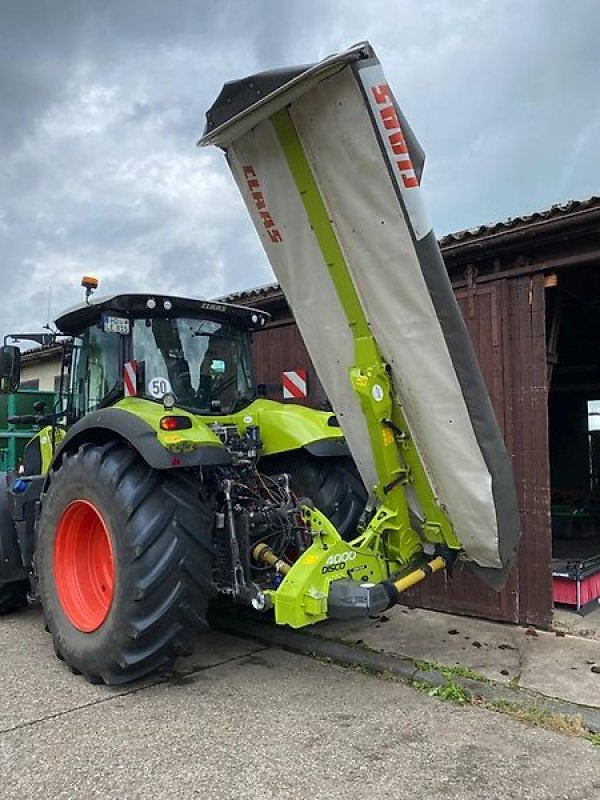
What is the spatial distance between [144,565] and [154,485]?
44 cm

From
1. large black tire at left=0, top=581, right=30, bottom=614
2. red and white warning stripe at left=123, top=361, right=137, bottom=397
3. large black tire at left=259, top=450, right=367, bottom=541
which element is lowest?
large black tire at left=0, top=581, right=30, bottom=614

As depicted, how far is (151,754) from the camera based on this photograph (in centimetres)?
299

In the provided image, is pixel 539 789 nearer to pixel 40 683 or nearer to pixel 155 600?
pixel 155 600

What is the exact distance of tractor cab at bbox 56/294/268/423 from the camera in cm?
447

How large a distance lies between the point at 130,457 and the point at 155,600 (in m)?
0.82

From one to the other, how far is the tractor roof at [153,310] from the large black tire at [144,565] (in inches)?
40.4

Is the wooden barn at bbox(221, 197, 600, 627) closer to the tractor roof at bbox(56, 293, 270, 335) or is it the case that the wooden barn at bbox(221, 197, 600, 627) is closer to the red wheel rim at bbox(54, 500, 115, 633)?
the tractor roof at bbox(56, 293, 270, 335)

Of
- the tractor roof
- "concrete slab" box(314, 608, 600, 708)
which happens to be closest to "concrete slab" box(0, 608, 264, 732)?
"concrete slab" box(314, 608, 600, 708)

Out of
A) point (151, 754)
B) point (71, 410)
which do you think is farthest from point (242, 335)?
point (151, 754)

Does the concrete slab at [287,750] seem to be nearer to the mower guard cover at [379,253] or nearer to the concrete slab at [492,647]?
the concrete slab at [492,647]

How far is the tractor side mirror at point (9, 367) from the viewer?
4.91 metres

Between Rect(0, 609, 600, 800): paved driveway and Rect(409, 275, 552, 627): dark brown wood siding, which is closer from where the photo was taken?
Rect(0, 609, 600, 800): paved driveway

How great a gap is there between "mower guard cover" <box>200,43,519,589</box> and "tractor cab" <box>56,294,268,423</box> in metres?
1.18

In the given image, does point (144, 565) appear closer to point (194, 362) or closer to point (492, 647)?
point (194, 362)
